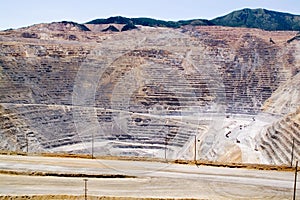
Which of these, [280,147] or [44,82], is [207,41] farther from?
[280,147]

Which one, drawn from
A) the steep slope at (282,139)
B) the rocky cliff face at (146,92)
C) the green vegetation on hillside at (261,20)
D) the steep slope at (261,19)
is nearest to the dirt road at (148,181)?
the steep slope at (282,139)

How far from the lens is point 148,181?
579 inches

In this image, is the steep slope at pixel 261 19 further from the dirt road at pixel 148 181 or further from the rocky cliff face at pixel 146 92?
the dirt road at pixel 148 181

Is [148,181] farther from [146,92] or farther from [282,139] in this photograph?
[146,92]

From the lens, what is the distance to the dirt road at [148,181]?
13.6 m

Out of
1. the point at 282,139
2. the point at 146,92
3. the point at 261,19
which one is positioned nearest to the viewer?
the point at 282,139

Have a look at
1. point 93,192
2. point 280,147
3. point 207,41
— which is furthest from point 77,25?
point 93,192

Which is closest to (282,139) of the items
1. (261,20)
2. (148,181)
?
(148,181)

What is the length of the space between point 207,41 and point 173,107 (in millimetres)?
24052

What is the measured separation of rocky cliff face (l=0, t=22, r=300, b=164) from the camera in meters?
36.4

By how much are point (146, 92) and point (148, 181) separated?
116ft

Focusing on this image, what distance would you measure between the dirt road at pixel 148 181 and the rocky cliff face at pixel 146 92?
31.2ft

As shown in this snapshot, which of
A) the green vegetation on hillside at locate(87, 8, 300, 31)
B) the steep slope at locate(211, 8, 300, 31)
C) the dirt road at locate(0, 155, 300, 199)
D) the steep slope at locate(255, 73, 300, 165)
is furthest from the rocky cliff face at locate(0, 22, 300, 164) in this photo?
the steep slope at locate(211, 8, 300, 31)

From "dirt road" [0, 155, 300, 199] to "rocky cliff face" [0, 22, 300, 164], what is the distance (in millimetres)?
9495
